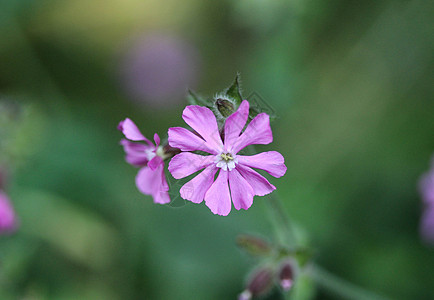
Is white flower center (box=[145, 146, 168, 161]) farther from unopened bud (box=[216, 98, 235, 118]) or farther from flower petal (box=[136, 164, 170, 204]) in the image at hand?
unopened bud (box=[216, 98, 235, 118])

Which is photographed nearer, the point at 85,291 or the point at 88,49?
the point at 85,291

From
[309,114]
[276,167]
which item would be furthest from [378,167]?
[276,167]

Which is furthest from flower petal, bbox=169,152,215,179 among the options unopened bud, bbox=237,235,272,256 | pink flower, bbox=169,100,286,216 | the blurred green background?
the blurred green background

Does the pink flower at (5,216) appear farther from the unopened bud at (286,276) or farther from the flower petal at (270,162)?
the flower petal at (270,162)

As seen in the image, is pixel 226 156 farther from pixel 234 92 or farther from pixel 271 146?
pixel 271 146

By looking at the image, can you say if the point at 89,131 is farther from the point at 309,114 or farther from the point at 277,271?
the point at 277,271

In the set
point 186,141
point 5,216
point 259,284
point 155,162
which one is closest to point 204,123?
point 186,141

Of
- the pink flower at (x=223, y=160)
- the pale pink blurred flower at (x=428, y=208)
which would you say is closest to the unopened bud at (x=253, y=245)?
the pink flower at (x=223, y=160)
